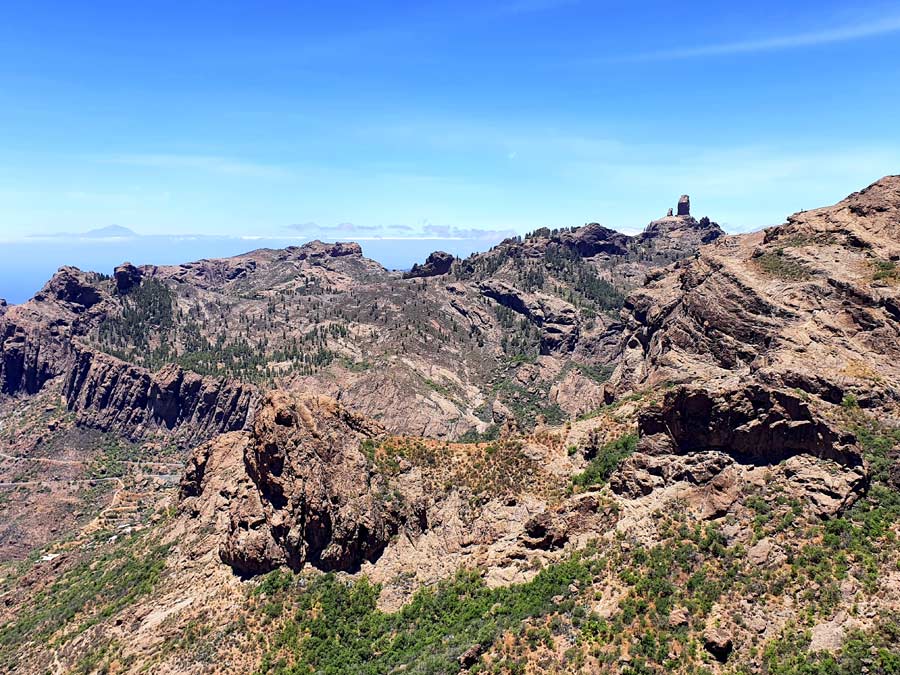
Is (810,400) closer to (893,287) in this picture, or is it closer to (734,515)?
(734,515)

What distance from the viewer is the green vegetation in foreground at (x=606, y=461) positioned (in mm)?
61594

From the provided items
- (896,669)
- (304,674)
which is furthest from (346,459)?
(896,669)

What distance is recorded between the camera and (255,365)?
197875 millimetres

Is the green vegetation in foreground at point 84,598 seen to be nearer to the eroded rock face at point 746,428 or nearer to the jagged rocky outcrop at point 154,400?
the eroded rock face at point 746,428

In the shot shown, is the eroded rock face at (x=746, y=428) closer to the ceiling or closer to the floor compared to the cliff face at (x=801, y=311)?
closer to the floor

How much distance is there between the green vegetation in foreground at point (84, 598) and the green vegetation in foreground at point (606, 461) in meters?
48.8

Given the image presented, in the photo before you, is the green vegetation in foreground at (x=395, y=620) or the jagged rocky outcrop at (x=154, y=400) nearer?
the green vegetation in foreground at (x=395, y=620)

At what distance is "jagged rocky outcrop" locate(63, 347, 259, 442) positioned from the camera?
182m

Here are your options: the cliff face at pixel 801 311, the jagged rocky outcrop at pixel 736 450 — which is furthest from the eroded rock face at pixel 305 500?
the cliff face at pixel 801 311

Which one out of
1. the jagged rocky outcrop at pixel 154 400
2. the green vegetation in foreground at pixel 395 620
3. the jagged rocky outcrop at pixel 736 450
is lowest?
the jagged rocky outcrop at pixel 154 400

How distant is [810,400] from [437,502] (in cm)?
3941

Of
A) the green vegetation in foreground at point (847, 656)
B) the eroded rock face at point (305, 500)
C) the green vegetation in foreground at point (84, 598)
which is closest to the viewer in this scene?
the green vegetation in foreground at point (847, 656)

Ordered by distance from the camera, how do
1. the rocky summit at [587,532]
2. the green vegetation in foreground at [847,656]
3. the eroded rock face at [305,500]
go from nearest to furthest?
the green vegetation in foreground at [847,656] → the rocky summit at [587,532] → the eroded rock face at [305,500]

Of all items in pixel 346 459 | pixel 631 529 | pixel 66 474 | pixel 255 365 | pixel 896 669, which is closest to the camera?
pixel 896 669
